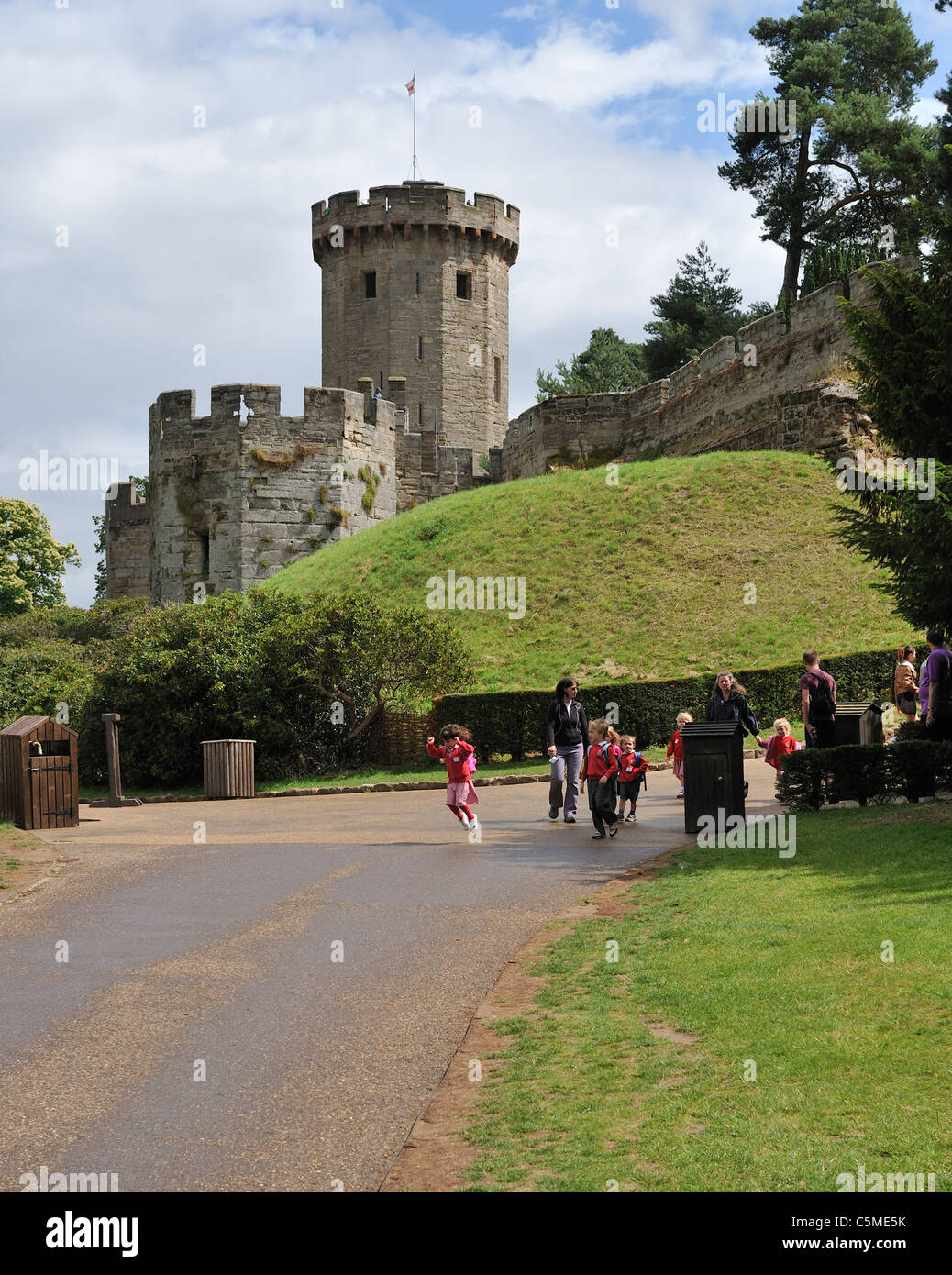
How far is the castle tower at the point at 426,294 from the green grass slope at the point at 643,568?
70.4ft

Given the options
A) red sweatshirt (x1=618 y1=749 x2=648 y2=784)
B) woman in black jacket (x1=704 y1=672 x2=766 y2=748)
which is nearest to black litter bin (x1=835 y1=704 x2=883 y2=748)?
woman in black jacket (x1=704 y1=672 x2=766 y2=748)

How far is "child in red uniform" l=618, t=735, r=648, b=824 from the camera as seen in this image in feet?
53.9

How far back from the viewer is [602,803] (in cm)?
1529

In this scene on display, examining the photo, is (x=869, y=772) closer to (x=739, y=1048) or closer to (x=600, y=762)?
(x=600, y=762)

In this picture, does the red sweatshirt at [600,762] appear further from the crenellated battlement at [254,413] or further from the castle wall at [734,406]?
the crenellated battlement at [254,413]

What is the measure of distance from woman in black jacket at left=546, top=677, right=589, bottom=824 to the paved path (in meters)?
0.74

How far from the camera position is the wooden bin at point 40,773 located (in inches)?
723

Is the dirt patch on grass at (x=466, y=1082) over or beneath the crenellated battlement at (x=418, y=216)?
beneath

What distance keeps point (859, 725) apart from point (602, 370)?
184ft

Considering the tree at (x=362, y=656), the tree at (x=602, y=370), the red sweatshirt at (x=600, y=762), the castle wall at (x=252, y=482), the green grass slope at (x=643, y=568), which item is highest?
the tree at (x=602, y=370)

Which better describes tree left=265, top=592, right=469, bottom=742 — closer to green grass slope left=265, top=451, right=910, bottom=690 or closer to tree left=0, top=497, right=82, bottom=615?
green grass slope left=265, top=451, right=910, bottom=690

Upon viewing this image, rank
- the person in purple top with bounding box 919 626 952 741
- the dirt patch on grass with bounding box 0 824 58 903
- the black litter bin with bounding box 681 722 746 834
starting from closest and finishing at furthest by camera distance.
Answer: the dirt patch on grass with bounding box 0 824 58 903 < the black litter bin with bounding box 681 722 746 834 < the person in purple top with bounding box 919 626 952 741

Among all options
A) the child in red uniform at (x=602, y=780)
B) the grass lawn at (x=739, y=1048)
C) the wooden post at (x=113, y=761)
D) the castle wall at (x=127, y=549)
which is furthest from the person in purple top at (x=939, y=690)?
the castle wall at (x=127, y=549)
